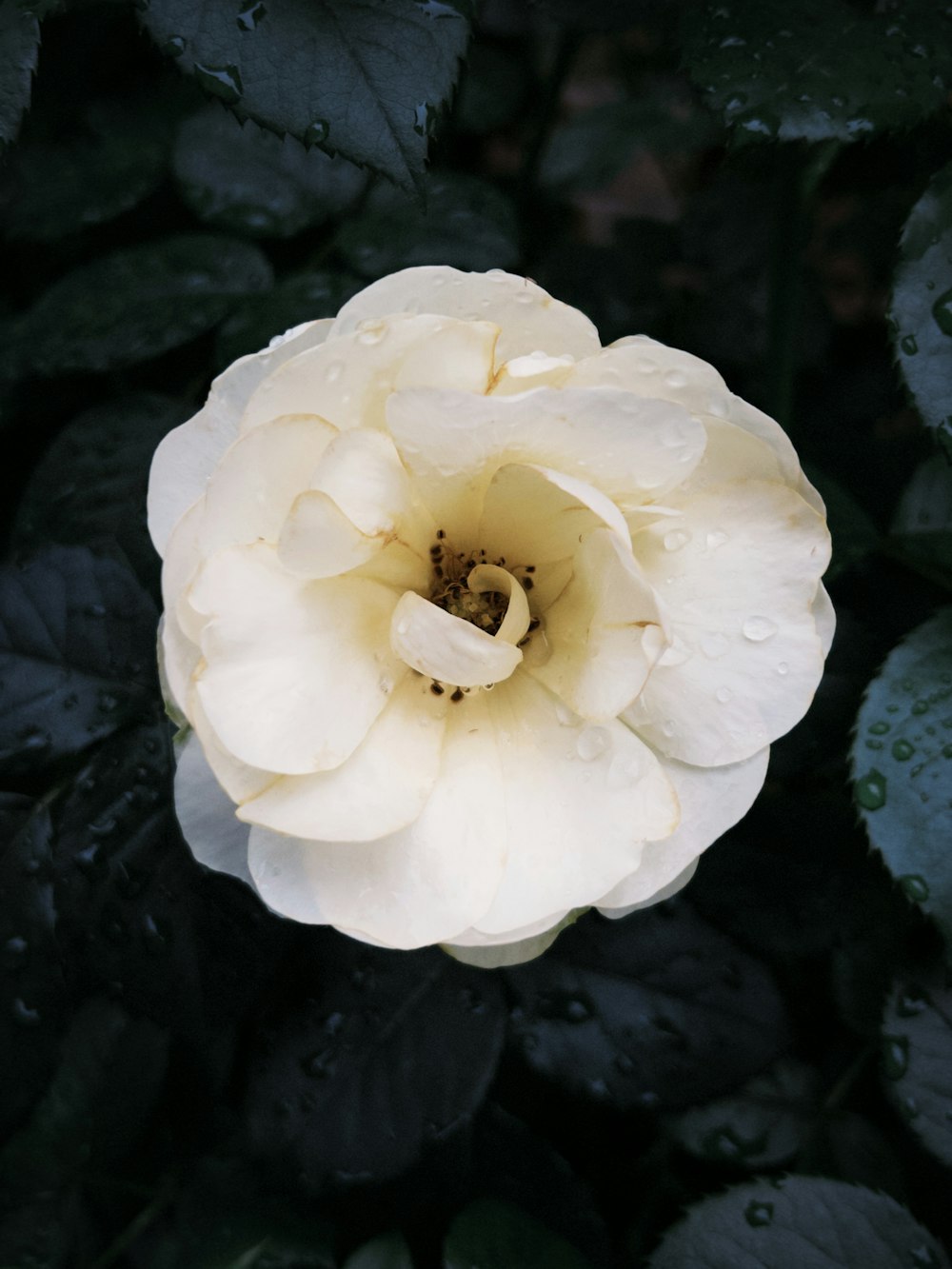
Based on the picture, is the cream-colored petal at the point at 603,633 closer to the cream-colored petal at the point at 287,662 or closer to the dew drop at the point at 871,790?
the cream-colored petal at the point at 287,662

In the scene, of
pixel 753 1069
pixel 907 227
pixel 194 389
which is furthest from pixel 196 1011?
pixel 907 227

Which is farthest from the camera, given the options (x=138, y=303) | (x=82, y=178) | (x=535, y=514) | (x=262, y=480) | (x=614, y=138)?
(x=614, y=138)

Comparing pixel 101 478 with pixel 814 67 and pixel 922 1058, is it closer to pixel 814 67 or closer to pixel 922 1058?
pixel 814 67

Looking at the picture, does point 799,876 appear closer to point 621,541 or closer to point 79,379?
point 621,541

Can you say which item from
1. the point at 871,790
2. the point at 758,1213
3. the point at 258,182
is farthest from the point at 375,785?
the point at 258,182

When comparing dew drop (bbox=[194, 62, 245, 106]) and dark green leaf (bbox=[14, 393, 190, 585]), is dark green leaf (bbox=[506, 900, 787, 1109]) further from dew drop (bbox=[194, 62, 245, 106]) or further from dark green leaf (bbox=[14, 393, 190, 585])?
dew drop (bbox=[194, 62, 245, 106])

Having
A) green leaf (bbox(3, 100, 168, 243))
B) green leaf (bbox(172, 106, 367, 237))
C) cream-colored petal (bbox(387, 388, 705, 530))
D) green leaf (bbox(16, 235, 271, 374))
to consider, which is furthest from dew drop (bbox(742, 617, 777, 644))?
green leaf (bbox(3, 100, 168, 243))
